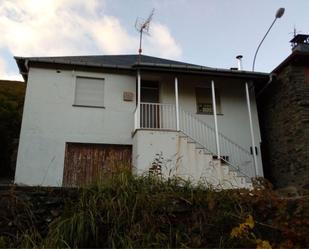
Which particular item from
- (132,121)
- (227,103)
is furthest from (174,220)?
(227,103)

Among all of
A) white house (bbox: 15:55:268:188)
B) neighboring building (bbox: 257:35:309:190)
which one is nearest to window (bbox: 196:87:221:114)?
white house (bbox: 15:55:268:188)

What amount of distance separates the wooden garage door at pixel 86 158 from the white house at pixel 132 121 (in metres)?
0.03

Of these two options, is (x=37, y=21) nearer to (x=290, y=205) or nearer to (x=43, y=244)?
(x=43, y=244)

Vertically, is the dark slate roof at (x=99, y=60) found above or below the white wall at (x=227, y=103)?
above

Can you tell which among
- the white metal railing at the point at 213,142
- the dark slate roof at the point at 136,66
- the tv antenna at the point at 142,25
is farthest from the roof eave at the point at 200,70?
the tv antenna at the point at 142,25

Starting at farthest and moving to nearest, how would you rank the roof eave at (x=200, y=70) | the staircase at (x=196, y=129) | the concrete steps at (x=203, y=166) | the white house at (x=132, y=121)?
1. the staircase at (x=196, y=129)
2. the roof eave at (x=200, y=70)
3. the white house at (x=132, y=121)
4. the concrete steps at (x=203, y=166)

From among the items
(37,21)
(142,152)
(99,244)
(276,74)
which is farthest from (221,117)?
(99,244)

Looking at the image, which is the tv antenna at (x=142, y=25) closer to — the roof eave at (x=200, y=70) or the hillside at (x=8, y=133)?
the roof eave at (x=200, y=70)

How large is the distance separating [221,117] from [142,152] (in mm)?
3738

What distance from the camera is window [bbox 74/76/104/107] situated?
1045 cm

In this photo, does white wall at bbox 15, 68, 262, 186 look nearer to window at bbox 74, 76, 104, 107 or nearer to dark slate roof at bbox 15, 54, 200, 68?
window at bbox 74, 76, 104, 107

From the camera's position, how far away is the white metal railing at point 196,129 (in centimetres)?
1041

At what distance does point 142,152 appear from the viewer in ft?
29.7

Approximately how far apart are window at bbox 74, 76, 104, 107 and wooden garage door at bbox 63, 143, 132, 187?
1536 mm
